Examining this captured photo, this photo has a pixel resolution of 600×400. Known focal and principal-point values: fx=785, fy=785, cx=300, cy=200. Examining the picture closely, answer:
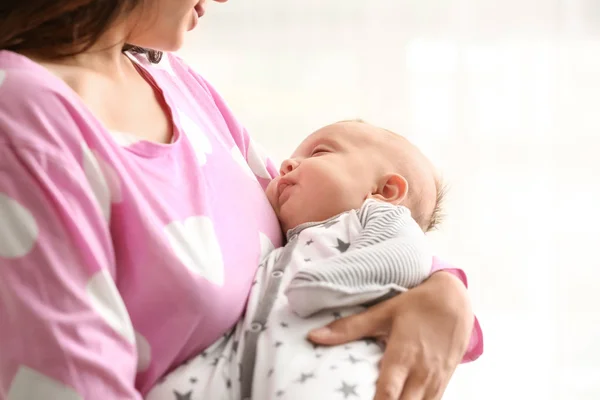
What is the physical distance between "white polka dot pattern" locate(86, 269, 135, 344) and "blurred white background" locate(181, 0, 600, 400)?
90cm

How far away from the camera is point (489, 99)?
5.57ft

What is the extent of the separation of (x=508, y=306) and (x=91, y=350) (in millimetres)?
1076

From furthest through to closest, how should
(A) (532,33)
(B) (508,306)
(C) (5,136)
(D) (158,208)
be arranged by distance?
1. (A) (532,33)
2. (B) (508,306)
3. (D) (158,208)
4. (C) (5,136)

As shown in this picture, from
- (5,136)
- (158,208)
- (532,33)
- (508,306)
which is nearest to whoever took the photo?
(5,136)

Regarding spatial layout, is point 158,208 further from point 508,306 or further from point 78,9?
point 508,306

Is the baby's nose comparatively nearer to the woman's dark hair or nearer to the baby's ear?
the baby's ear

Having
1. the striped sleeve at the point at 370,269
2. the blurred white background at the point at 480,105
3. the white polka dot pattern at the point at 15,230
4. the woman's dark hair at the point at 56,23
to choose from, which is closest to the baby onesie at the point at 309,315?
the striped sleeve at the point at 370,269

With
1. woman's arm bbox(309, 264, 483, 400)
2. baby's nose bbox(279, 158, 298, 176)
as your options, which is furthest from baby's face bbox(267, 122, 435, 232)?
woman's arm bbox(309, 264, 483, 400)

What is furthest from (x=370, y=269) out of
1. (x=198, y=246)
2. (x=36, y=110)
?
(x=36, y=110)

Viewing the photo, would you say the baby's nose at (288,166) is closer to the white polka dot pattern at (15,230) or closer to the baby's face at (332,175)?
the baby's face at (332,175)

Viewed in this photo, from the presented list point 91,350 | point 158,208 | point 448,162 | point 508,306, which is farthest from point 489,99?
point 91,350

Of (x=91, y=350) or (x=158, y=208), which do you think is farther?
(x=158, y=208)

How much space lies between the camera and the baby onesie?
2.82 feet

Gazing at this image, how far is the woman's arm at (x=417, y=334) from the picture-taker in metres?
0.92
